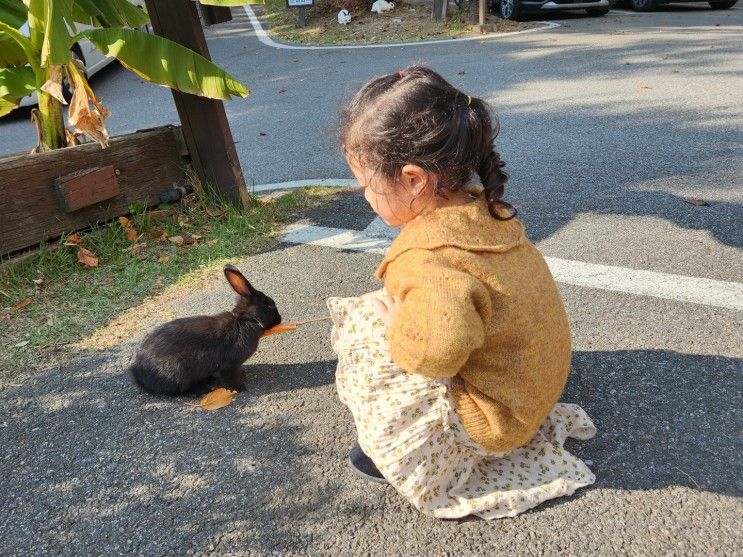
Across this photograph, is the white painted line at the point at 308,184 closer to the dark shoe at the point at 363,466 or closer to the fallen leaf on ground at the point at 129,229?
the fallen leaf on ground at the point at 129,229

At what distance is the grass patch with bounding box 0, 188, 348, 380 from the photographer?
329 cm

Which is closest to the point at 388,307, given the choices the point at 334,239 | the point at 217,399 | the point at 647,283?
the point at 217,399

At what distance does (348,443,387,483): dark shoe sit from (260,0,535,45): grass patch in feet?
36.1

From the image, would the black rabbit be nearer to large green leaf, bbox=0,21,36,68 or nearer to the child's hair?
the child's hair

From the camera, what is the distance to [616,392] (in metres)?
2.59

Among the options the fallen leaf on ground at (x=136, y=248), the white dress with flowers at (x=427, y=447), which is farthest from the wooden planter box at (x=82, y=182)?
the white dress with flowers at (x=427, y=447)

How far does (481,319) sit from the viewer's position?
5.68ft

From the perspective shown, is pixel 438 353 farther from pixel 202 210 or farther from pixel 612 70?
pixel 612 70

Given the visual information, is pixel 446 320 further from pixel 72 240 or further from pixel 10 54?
pixel 10 54

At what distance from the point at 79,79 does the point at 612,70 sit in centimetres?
689

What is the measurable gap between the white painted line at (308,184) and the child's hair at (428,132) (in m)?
3.24

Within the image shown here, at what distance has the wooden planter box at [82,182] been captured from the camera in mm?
3734

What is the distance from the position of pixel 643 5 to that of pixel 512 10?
121 inches

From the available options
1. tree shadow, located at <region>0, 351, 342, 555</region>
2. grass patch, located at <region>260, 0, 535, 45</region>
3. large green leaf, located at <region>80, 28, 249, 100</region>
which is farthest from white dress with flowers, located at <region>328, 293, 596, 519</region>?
grass patch, located at <region>260, 0, 535, 45</region>
